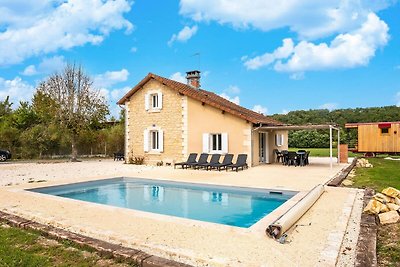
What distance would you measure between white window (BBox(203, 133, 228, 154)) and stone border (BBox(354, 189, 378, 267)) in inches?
411

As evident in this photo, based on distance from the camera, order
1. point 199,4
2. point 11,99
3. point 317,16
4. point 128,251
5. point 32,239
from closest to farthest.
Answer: point 128,251, point 32,239, point 317,16, point 199,4, point 11,99

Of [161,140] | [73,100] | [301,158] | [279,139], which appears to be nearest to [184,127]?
[161,140]

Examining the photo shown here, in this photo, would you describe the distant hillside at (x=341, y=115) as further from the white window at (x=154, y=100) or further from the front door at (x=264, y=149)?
the white window at (x=154, y=100)

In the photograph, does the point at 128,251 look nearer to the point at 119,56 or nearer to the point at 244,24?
the point at 244,24

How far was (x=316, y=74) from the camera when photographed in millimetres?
27141

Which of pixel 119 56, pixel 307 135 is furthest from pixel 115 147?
pixel 307 135

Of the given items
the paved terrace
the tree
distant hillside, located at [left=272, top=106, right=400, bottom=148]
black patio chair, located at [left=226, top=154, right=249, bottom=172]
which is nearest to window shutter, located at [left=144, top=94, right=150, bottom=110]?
the tree

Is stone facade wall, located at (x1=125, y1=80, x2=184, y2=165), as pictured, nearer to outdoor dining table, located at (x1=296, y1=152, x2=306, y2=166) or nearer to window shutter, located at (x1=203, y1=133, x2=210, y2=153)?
window shutter, located at (x1=203, y1=133, x2=210, y2=153)

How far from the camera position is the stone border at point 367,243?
355 cm

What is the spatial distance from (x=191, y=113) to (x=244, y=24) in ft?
19.0

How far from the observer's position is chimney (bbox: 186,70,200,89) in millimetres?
21305

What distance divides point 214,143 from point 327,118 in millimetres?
33337

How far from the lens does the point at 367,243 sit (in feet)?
13.6

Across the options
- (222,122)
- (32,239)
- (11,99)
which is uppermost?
(11,99)
